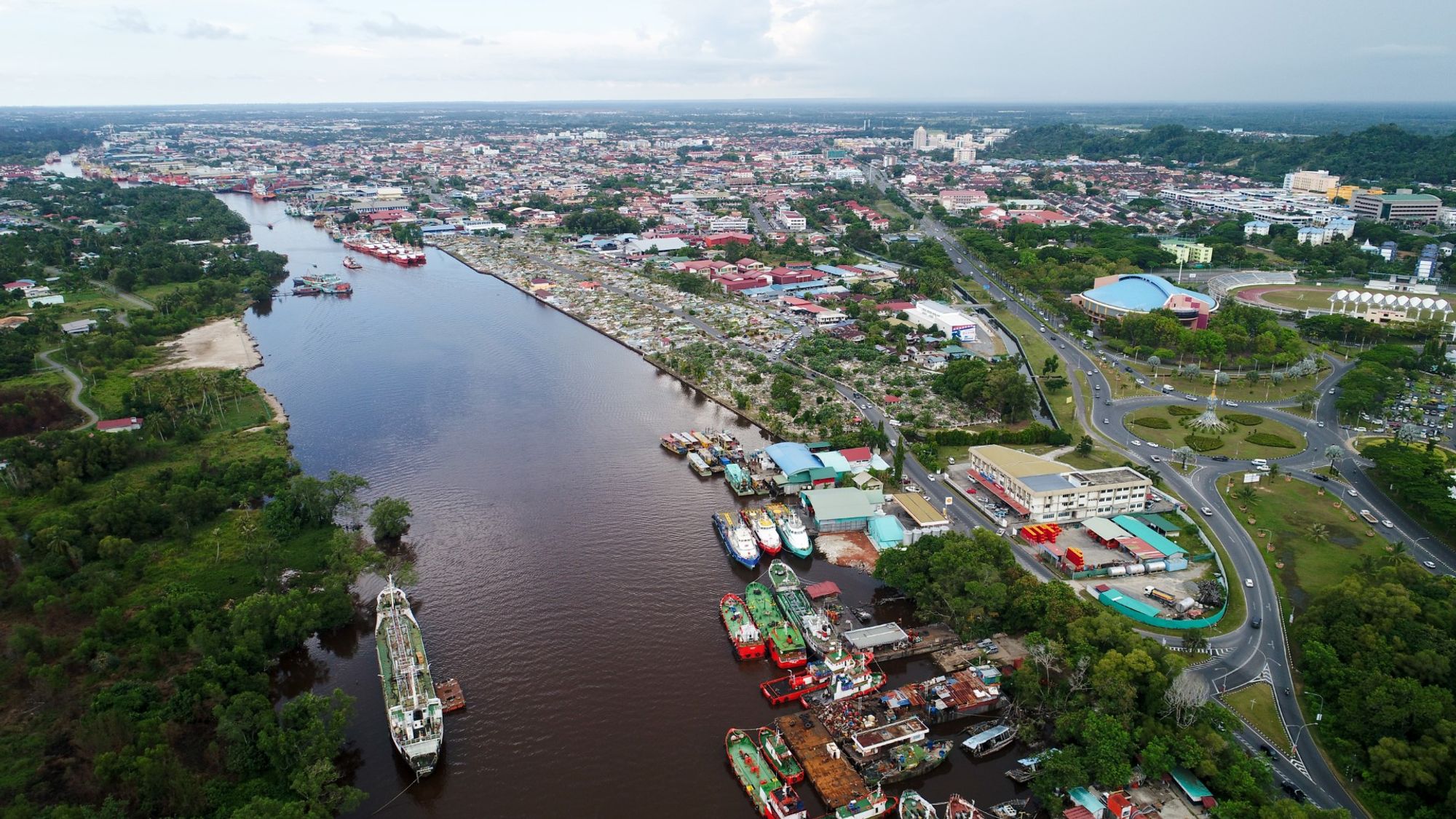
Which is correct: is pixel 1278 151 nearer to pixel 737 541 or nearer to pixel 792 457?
pixel 792 457

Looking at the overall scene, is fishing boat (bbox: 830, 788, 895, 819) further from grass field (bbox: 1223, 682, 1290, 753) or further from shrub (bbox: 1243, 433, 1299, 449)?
shrub (bbox: 1243, 433, 1299, 449)

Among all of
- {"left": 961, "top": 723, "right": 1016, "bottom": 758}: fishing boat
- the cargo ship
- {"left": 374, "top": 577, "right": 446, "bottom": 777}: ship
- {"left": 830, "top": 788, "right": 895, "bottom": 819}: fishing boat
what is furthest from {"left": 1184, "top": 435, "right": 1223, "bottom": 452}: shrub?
{"left": 374, "top": 577, "right": 446, "bottom": 777}: ship

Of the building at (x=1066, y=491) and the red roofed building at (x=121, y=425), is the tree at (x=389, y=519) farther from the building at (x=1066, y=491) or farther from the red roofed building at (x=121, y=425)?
the building at (x=1066, y=491)

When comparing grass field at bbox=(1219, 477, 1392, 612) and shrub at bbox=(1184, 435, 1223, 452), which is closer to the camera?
grass field at bbox=(1219, 477, 1392, 612)

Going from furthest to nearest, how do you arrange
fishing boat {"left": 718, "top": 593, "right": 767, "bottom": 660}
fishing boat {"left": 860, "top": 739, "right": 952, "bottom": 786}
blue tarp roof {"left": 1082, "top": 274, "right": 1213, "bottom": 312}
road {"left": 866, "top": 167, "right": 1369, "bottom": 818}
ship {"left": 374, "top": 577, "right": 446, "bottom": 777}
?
1. blue tarp roof {"left": 1082, "top": 274, "right": 1213, "bottom": 312}
2. fishing boat {"left": 718, "top": 593, "right": 767, "bottom": 660}
3. ship {"left": 374, "top": 577, "right": 446, "bottom": 777}
4. fishing boat {"left": 860, "top": 739, "right": 952, "bottom": 786}
5. road {"left": 866, "top": 167, "right": 1369, "bottom": 818}

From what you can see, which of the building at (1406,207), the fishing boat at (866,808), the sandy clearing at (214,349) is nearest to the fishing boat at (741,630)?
the fishing boat at (866,808)

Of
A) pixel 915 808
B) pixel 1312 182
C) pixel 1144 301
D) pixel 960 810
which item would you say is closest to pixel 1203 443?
pixel 1144 301
